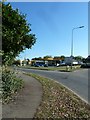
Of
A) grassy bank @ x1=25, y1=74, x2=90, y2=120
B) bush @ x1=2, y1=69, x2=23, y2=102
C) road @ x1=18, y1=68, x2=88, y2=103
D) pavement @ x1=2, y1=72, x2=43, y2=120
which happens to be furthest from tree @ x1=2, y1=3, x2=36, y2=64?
road @ x1=18, y1=68, x2=88, y2=103

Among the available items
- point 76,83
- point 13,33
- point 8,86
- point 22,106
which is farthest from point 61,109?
point 76,83

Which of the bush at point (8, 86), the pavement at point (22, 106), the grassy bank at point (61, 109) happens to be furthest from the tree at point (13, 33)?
the grassy bank at point (61, 109)

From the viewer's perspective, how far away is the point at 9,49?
16.5m

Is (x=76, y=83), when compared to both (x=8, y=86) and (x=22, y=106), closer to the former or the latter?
(x=8, y=86)

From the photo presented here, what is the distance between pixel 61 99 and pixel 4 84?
2806mm

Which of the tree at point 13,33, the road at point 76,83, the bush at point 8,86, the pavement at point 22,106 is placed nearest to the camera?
the pavement at point 22,106

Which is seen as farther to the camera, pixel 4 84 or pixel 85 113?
pixel 4 84

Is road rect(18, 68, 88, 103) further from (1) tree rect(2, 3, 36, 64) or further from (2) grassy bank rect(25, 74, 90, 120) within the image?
(1) tree rect(2, 3, 36, 64)

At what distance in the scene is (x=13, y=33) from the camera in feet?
53.6

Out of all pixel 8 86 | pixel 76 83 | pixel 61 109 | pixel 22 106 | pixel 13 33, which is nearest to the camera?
pixel 22 106

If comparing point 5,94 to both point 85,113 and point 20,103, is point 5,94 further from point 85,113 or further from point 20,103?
point 85,113

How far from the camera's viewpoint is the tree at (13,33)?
51.9 feet

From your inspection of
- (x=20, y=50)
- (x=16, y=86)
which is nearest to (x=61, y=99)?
(x=16, y=86)

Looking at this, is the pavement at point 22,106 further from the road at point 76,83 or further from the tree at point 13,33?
the road at point 76,83
